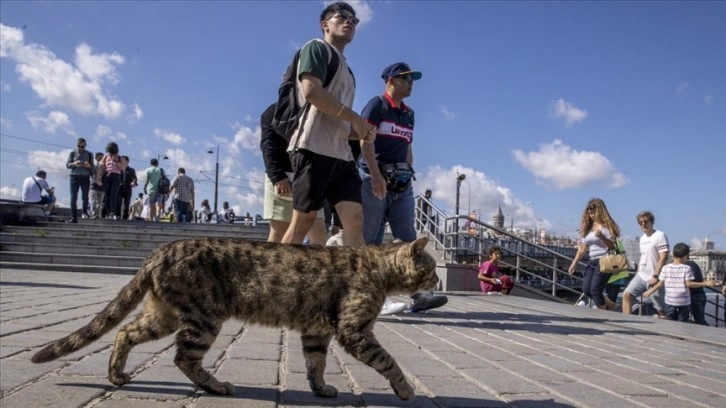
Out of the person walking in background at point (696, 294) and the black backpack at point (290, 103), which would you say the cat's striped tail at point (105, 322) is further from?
the person walking in background at point (696, 294)

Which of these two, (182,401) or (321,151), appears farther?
(321,151)

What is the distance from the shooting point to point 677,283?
1005 centimetres

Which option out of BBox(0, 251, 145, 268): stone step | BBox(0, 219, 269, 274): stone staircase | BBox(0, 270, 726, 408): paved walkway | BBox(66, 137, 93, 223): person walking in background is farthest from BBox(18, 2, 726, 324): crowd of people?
BBox(66, 137, 93, 223): person walking in background

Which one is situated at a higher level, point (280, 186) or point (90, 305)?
point (280, 186)

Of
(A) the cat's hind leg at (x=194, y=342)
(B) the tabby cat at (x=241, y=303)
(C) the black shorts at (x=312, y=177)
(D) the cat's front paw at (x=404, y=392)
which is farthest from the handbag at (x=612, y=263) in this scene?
(A) the cat's hind leg at (x=194, y=342)

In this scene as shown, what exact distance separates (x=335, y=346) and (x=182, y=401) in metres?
1.81

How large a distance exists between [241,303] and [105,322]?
2.20ft

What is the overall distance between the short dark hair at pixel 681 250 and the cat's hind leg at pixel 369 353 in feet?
29.5

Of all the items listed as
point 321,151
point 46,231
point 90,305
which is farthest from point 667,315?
point 46,231

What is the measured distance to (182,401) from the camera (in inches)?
113

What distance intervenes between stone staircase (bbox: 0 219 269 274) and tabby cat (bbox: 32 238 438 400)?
10.3 m

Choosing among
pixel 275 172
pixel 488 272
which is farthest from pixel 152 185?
pixel 275 172

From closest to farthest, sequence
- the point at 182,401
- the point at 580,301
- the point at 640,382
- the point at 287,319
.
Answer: the point at 182,401, the point at 287,319, the point at 640,382, the point at 580,301

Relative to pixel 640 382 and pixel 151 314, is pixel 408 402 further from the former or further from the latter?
pixel 640 382
